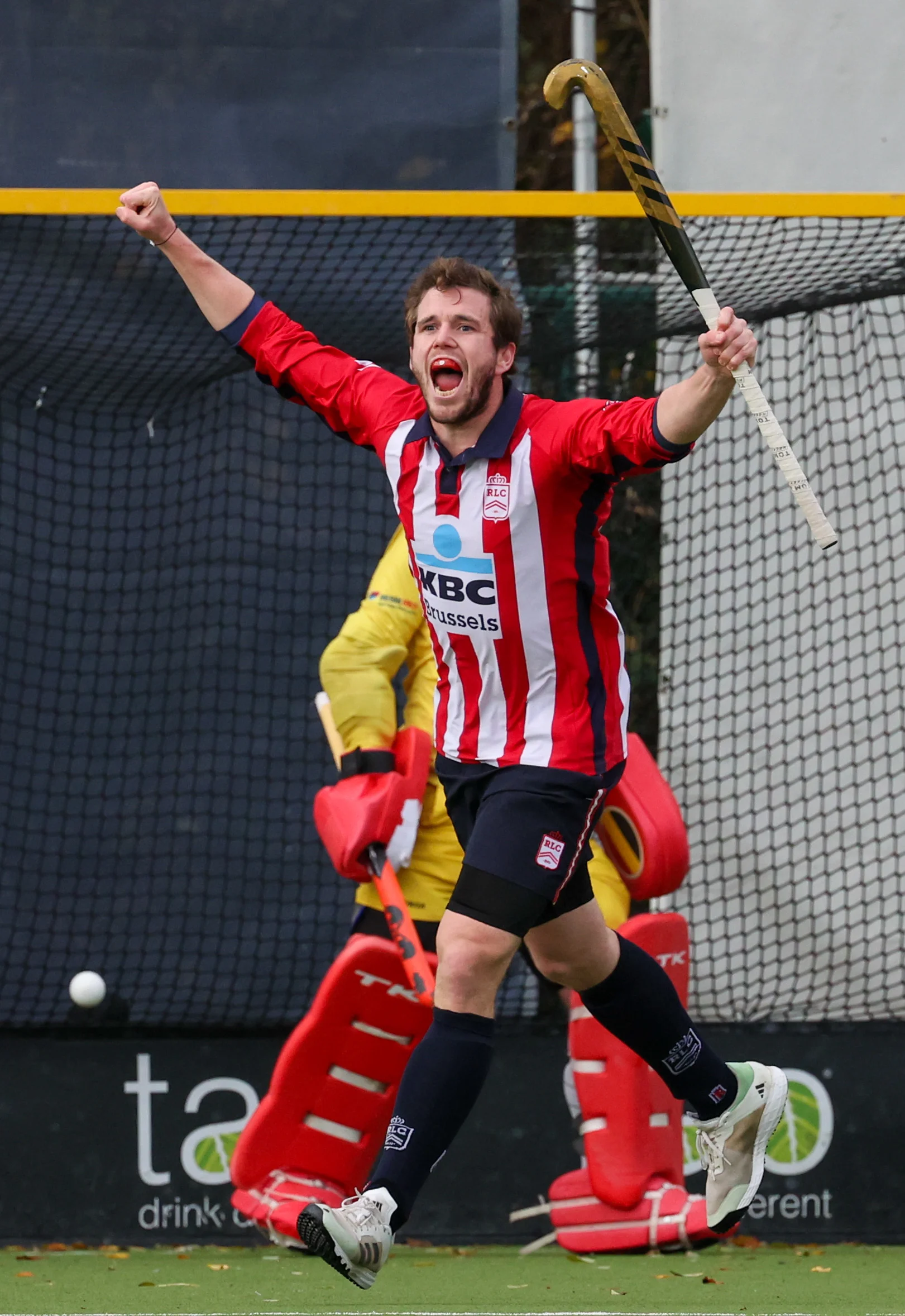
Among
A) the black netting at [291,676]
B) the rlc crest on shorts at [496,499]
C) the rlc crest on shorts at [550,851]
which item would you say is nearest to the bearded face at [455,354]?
the rlc crest on shorts at [496,499]

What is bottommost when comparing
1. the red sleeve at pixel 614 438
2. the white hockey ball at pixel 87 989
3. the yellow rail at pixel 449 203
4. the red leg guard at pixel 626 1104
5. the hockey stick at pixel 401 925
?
the red leg guard at pixel 626 1104

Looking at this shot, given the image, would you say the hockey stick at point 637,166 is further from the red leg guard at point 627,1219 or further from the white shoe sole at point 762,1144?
the red leg guard at point 627,1219

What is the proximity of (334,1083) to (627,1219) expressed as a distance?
2.59 ft

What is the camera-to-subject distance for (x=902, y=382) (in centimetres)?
504

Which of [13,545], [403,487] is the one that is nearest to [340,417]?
[403,487]

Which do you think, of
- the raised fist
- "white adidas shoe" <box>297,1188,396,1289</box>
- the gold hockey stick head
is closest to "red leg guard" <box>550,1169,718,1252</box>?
"white adidas shoe" <box>297,1188,396,1289</box>

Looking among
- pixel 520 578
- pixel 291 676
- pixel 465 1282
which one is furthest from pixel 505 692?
pixel 291 676

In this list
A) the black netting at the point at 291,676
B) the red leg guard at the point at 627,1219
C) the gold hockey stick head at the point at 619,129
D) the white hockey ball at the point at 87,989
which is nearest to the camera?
the gold hockey stick head at the point at 619,129

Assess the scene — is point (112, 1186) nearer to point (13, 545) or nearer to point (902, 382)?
point (13, 545)

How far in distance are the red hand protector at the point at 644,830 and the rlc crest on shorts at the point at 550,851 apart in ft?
3.73

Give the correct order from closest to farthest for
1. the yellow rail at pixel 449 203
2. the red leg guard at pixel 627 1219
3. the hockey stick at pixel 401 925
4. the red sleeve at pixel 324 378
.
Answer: the red sleeve at pixel 324 378 < the hockey stick at pixel 401 925 < the red leg guard at pixel 627 1219 < the yellow rail at pixel 449 203

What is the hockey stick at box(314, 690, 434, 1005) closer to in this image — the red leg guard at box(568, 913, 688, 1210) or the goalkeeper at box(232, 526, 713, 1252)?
the goalkeeper at box(232, 526, 713, 1252)

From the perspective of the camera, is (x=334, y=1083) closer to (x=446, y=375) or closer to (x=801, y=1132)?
(x=801, y=1132)

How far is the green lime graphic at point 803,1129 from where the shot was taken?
15.5 ft
